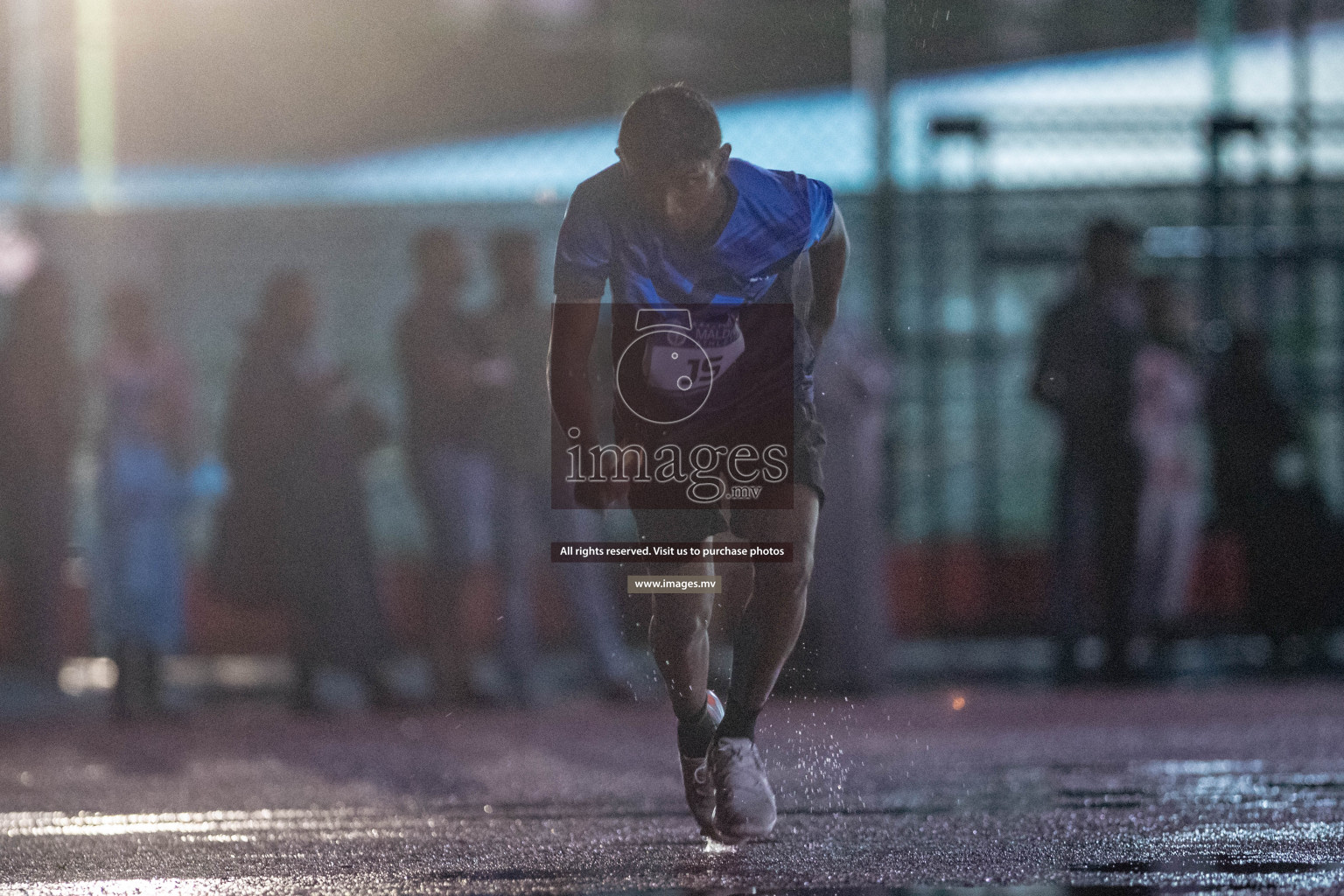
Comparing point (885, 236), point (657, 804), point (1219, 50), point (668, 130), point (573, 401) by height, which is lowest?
point (657, 804)

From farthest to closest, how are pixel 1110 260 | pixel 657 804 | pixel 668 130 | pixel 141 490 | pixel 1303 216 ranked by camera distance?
pixel 1303 216
pixel 1110 260
pixel 141 490
pixel 657 804
pixel 668 130

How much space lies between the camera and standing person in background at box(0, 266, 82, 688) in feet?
23.0

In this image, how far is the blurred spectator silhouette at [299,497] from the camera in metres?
6.88

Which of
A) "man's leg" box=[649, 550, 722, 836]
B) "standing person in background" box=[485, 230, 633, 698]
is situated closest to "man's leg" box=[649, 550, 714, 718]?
"man's leg" box=[649, 550, 722, 836]

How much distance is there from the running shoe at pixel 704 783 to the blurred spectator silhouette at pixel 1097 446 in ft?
11.9

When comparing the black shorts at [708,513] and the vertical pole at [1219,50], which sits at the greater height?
the vertical pole at [1219,50]

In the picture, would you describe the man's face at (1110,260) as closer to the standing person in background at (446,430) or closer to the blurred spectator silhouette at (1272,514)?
the blurred spectator silhouette at (1272,514)

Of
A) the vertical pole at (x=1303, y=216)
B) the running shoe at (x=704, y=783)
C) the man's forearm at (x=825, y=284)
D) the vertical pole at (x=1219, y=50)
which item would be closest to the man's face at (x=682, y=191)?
the man's forearm at (x=825, y=284)

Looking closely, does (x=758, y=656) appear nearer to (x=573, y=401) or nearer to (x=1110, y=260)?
(x=573, y=401)

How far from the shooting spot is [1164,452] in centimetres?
744

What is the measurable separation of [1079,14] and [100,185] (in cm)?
555

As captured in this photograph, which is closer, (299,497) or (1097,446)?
(299,497)

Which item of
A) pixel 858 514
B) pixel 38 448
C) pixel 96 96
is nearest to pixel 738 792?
pixel 858 514

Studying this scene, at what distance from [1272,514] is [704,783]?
4621mm
